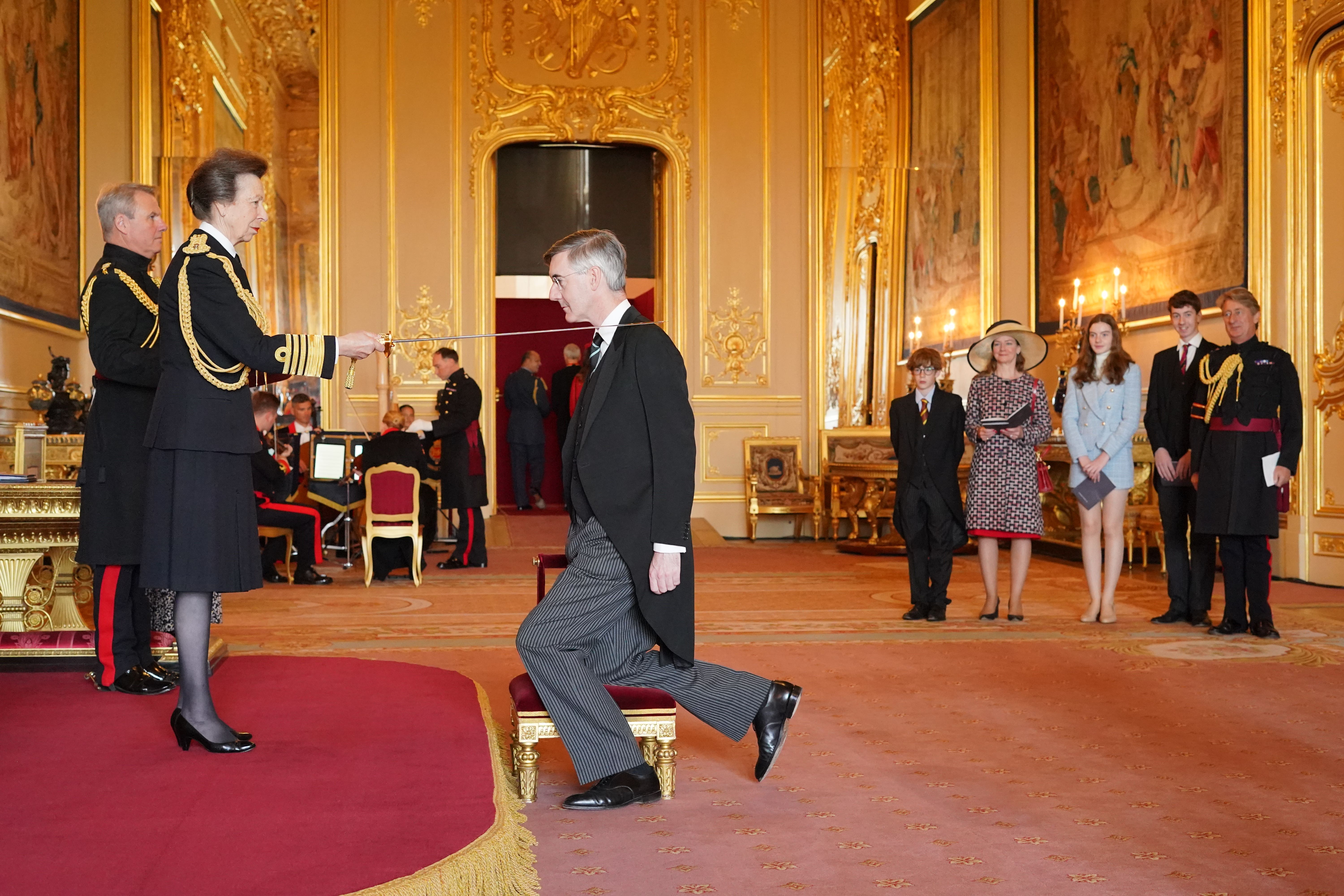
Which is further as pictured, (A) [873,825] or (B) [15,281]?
(B) [15,281]

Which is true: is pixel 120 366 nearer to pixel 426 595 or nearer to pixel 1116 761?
pixel 1116 761

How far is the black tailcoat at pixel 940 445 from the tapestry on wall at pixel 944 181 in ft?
15.4

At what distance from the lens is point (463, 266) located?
11.4 metres

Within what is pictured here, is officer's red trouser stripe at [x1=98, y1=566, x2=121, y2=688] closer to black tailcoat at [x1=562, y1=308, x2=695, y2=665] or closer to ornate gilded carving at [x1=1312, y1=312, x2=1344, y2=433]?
black tailcoat at [x1=562, y1=308, x2=695, y2=665]

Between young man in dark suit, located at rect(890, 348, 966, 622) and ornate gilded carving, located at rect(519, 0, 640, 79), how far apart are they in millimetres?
6679

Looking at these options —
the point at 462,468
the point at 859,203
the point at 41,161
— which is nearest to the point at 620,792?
the point at 462,468

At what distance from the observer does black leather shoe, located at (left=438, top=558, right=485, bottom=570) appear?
27.9 ft

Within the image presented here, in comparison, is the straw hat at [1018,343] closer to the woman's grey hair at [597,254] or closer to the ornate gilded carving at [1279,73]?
the ornate gilded carving at [1279,73]

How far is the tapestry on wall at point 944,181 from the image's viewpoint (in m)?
11.4

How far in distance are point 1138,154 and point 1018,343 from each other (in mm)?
3985

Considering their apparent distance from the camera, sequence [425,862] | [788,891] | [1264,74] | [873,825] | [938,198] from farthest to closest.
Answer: [938,198], [1264,74], [873,825], [788,891], [425,862]

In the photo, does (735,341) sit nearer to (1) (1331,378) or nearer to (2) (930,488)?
(1) (1331,378)

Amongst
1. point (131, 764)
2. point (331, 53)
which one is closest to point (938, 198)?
point (331, 53)

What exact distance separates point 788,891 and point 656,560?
0.83 m
